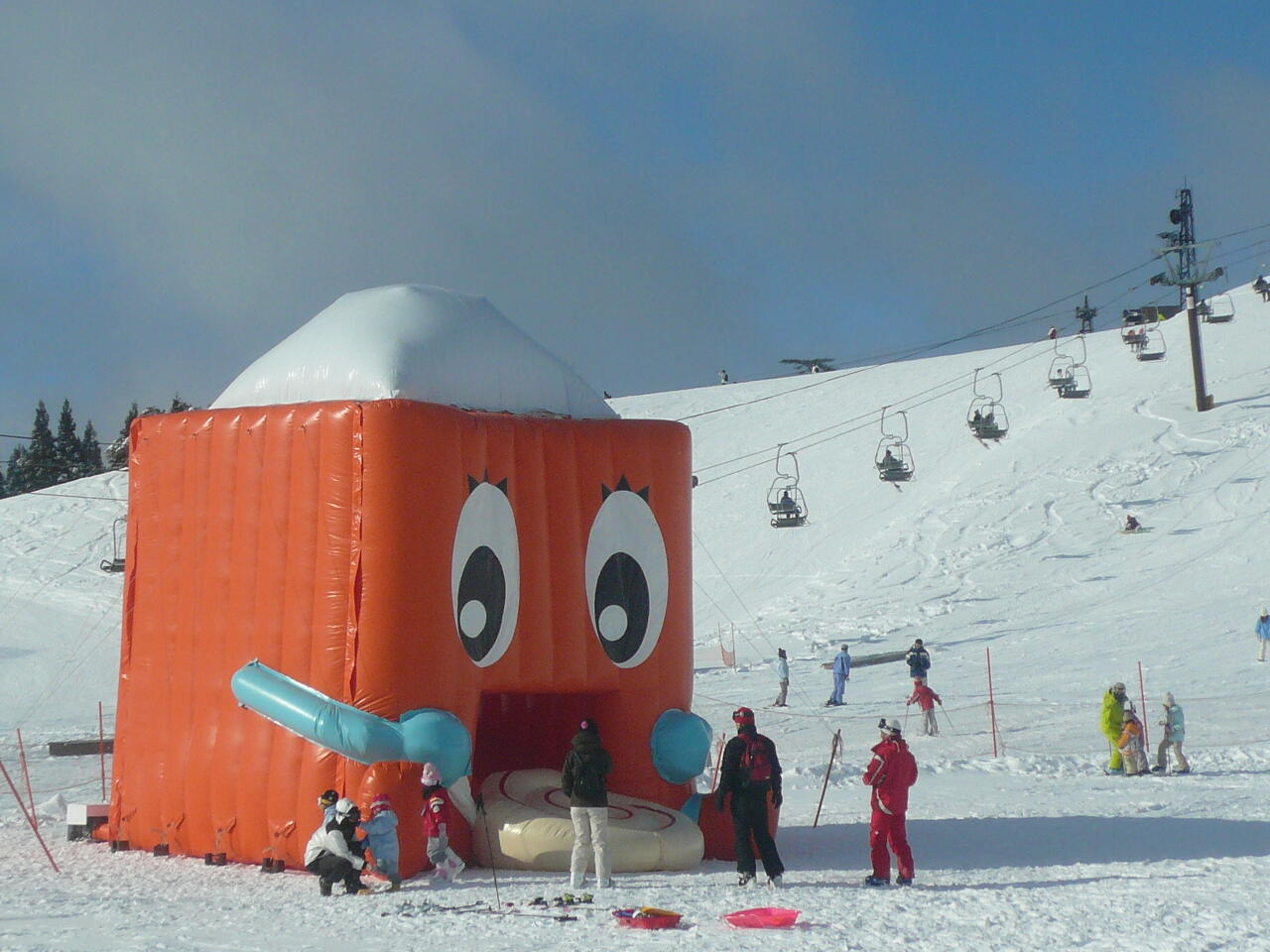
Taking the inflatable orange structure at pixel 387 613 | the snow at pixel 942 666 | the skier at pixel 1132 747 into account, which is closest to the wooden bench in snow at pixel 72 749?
the snow at pixel 942 666

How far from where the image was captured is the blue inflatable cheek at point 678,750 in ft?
39.2

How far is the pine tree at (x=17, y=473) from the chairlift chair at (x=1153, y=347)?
2140 inches

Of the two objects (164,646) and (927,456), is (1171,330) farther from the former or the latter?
(164,646)

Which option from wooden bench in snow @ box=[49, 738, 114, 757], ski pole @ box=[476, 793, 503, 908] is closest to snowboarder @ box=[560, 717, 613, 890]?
ski pole @ box=[476, 793, 503, 908]

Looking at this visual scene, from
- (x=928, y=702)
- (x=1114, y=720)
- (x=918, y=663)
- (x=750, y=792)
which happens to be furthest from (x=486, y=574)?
(x=918, y=663)

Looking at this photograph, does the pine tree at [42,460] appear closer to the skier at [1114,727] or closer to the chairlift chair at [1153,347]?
the chairlift chair at [1153,347]

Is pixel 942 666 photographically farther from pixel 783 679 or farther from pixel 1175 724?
pixel 1175 724

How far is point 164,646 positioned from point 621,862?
170 inches

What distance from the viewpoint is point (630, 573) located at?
12.2 m

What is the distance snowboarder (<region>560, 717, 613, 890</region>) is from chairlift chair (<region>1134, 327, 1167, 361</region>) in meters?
38.2

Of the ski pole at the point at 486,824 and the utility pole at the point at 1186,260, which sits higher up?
the utility pole at the point at 1186,260

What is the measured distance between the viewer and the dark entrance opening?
513 inches

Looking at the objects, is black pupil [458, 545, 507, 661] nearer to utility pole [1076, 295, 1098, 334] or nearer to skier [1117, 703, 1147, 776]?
skier [1117, 703, 1147, 776]

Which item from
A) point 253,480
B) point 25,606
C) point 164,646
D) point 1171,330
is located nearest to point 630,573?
point 253,480
